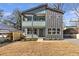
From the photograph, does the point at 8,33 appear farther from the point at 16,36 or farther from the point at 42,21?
the point at 42,21

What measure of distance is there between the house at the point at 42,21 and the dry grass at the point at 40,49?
181 mm

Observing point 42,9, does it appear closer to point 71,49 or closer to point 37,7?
point 37,7

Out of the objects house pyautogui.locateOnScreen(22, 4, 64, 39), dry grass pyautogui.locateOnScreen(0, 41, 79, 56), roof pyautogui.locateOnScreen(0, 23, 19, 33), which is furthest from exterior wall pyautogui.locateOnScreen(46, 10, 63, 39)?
roof pyautogui.locateOnScreen(0, 23, 19, 33)

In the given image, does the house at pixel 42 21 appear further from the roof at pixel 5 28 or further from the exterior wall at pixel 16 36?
the roof at pixel 5 28

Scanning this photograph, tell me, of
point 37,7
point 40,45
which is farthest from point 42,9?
point 40,45

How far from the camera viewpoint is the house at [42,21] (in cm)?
957

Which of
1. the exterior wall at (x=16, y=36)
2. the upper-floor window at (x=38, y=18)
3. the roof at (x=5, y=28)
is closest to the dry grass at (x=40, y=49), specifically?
the exterior wall at (x=16, y=36)

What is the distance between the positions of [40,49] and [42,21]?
54cm

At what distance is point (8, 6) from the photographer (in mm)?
9484

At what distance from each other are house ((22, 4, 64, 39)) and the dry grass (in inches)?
7.1

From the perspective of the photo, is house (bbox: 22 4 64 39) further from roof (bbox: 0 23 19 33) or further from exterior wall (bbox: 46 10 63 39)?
roof (bbox: 0 23 19 33)

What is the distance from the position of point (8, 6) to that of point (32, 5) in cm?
46

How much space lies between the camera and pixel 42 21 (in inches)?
378

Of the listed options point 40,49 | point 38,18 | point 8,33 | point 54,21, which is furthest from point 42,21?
point 8,33
